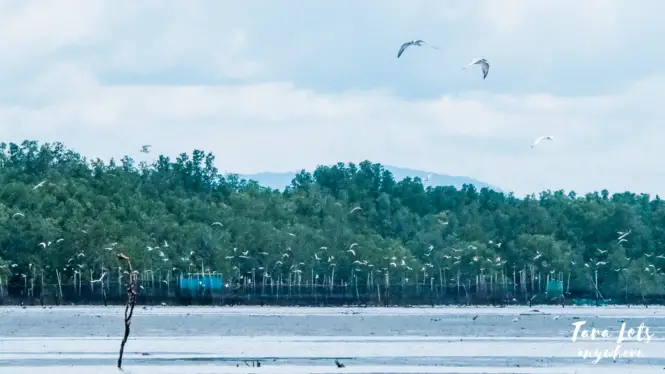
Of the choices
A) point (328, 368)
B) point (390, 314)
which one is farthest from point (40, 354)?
point (390, 314)

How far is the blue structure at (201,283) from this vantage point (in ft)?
511

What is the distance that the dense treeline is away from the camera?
155250 mm

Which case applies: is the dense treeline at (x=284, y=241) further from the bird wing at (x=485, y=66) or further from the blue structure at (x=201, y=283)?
the bird wing at (x=485, y=66)

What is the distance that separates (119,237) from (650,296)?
48.8m

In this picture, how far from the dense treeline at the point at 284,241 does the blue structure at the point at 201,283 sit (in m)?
1.54

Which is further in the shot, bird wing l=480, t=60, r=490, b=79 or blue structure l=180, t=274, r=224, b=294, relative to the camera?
blue structure l=180, t=274, r=224, b=294

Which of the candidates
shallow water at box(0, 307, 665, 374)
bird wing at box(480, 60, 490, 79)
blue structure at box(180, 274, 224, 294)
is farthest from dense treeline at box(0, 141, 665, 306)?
bird wing at box(480, 60, 490, 79)

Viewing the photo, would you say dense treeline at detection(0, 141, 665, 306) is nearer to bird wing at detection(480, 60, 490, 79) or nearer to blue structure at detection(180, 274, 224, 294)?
blue structure at detection(180, 274, 224, 294)

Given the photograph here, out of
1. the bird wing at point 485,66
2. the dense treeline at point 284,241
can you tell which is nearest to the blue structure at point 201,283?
the dense treeline at point 284,241

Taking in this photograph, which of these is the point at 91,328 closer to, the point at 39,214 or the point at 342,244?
the point at 39,214

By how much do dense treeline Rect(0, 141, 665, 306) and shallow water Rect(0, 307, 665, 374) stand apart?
51937 millimetres

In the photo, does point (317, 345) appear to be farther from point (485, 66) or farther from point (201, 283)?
point (201, 283)

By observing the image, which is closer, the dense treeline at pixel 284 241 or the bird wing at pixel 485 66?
the bird wing at pixel 485 66

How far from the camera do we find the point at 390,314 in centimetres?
11594
